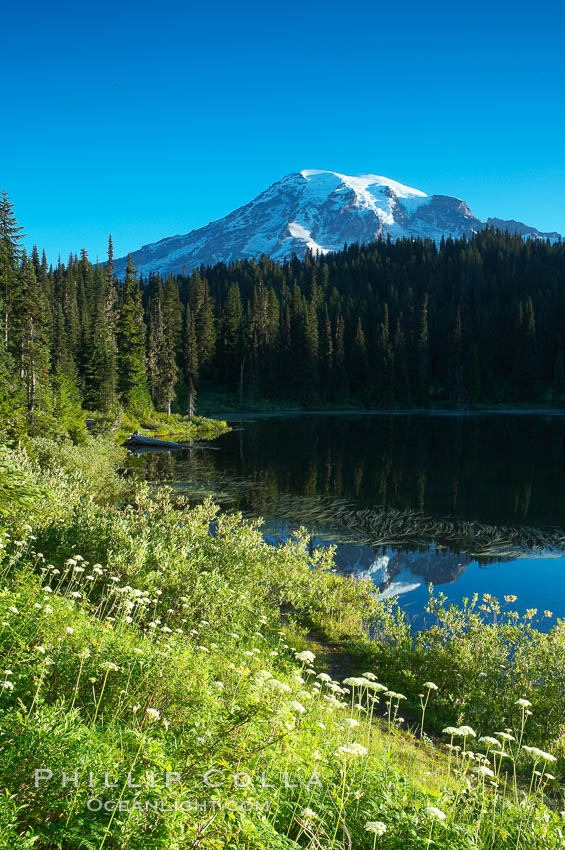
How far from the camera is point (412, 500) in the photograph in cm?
2492

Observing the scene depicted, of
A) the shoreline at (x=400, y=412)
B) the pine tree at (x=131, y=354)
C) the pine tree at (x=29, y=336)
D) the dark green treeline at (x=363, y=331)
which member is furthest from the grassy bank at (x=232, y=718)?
the shoreline at (x=400, y=412)

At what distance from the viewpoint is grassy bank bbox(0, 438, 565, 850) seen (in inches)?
109

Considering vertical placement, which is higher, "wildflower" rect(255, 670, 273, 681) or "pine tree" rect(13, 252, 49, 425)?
"pine tree" rect(13, 252, 49, 425)

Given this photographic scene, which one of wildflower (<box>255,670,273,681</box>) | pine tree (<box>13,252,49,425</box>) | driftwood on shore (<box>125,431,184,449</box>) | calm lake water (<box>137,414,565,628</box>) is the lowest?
calm lake water (<box>137,414,565,628</box>)

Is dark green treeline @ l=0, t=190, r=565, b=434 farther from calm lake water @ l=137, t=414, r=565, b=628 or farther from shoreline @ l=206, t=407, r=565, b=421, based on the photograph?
calm lake water @ l=137, t=414, r=565, b=628

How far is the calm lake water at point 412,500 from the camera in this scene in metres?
15.4

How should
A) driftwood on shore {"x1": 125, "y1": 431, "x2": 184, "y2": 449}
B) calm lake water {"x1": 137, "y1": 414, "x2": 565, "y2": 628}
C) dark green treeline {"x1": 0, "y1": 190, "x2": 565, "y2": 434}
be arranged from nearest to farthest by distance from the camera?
calm lake water {"x1": 137, "y1": 414, "x2": 565, "y2": 628} < driftwood on shore {"x1": 125, "y1": 431, "x2": 184, "y2": 449} < dark green treeline {"x1": 0, "y1": 190, "x2": 565, "y2": 434}

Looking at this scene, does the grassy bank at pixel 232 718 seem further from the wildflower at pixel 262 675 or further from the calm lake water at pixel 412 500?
the calm lake water at pixel 412 500

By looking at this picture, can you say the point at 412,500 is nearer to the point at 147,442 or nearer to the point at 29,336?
the point at 29,336

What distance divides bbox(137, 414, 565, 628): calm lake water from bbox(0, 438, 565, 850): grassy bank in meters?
3.73

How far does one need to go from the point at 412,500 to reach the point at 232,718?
22.3 meters

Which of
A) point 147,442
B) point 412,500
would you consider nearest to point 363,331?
point 147,442

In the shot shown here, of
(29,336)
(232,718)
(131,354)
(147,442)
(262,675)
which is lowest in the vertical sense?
(147,442)

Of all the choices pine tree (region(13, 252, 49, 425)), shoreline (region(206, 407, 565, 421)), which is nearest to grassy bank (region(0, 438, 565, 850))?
pine tree (region(13, 252, 49, 425))
